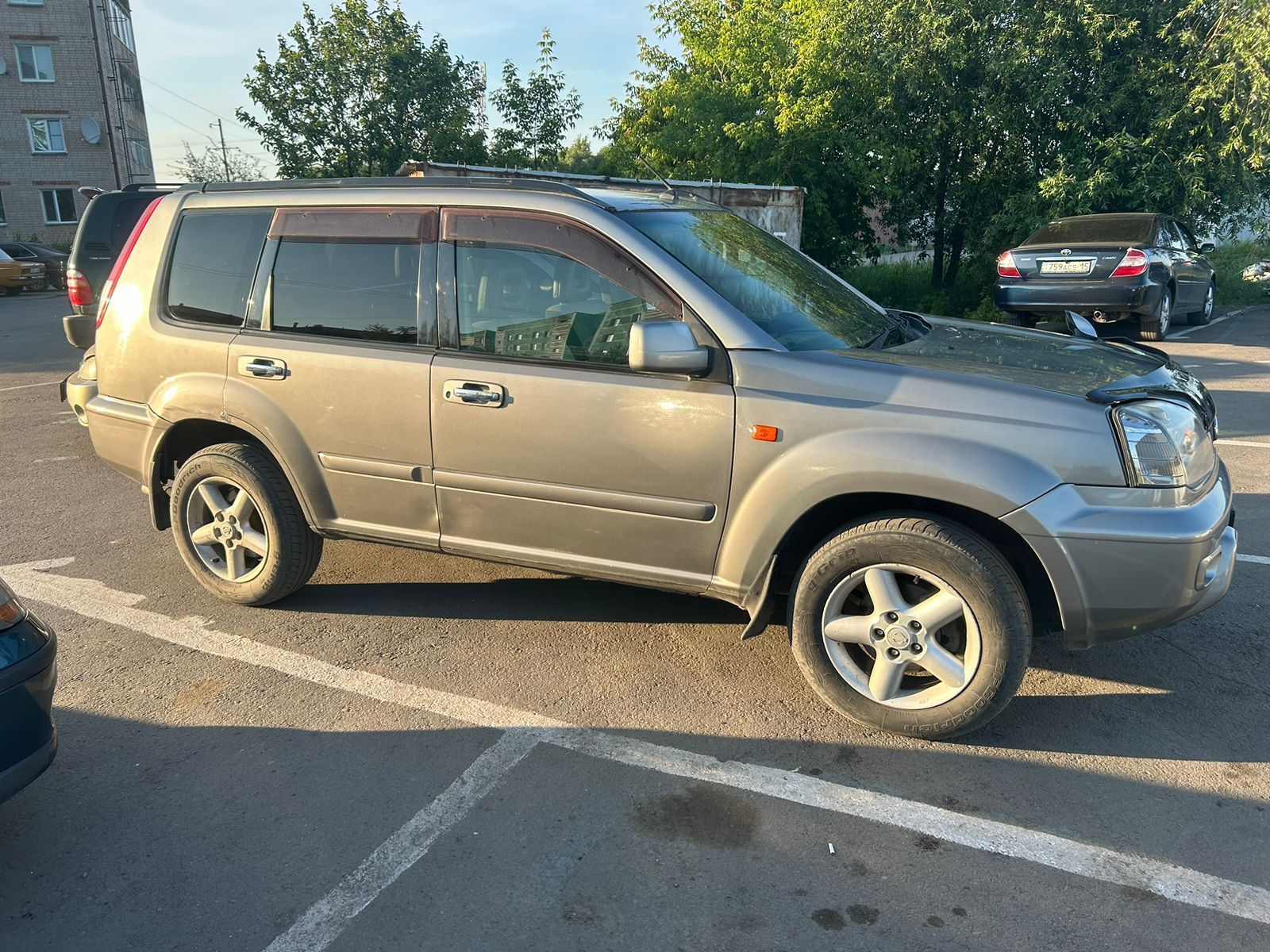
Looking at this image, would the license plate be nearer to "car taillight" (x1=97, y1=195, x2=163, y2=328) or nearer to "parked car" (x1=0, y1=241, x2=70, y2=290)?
"car taillight" (x1=97, y1=195, x2=163, y2=328)

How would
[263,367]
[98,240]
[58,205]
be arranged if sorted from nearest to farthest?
1. [263,367]
2. [98,240]
3. [58,205]

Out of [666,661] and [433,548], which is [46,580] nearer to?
[433,548]

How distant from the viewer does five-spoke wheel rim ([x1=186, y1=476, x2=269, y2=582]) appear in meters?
4.34

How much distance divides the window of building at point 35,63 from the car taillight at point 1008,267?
44.9 metres

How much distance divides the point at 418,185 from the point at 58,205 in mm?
47013

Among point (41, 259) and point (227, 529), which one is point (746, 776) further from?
point (41, 259)

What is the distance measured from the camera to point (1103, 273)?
444 inches

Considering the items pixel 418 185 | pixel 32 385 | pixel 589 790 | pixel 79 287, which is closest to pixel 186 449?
pixel 418 185

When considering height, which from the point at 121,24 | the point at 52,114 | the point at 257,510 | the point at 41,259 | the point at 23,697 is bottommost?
the point at 41,259

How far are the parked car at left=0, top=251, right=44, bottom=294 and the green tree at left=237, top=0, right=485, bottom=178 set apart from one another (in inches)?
288

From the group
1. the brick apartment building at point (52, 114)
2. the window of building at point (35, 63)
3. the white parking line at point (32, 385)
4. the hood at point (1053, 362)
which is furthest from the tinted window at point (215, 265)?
the window of building at point (35, 63)

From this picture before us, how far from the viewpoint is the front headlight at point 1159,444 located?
118 inches

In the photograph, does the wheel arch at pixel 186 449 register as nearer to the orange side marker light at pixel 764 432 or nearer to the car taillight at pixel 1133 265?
the orange side marker light at pixel 764 432

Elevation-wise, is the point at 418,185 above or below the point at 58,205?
above
